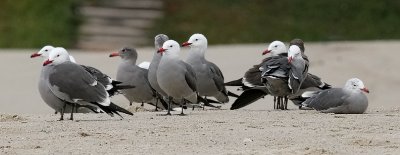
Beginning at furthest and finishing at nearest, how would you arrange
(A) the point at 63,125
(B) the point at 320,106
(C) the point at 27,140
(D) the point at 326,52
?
1. (D) the point at 326,52
2. (B) the point at 320,106
3. (A) the point at 63,125
4. (C) the point at 27,140

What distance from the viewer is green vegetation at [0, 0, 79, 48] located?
25.8m

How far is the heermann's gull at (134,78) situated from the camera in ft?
45.3

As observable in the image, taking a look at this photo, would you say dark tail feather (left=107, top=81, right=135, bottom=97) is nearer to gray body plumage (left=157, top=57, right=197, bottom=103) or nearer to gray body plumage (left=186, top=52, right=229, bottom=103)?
gray body plumage (left=157, top=57, right=197, bottom=103)

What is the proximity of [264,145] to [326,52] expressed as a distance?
40.9 feet

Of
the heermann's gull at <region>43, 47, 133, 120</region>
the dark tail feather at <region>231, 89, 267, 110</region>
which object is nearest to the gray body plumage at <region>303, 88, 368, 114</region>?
the dark tail feather at <region>231, 89, 267, 110</region>

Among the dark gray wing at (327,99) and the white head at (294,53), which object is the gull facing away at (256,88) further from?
the dark gray wing at (327,99)

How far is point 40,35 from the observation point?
2600 cm

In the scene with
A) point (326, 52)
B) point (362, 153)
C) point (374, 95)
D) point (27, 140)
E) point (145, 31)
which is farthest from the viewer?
point (145, 31)

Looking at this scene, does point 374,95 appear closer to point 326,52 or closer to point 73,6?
point 326,52

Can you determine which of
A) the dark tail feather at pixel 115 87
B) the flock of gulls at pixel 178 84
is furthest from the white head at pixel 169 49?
the dark tail feather at pixel 115 87

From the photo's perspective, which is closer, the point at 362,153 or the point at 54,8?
the point at 362,153

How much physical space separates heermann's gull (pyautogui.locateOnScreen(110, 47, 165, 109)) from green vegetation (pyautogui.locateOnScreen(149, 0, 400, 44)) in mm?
11768

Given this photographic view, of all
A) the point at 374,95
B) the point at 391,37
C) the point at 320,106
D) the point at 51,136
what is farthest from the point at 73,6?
the point at 51,136

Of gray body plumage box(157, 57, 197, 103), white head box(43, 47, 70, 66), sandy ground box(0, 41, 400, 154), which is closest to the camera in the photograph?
sandy ground box(0, 41, 400, 154)
